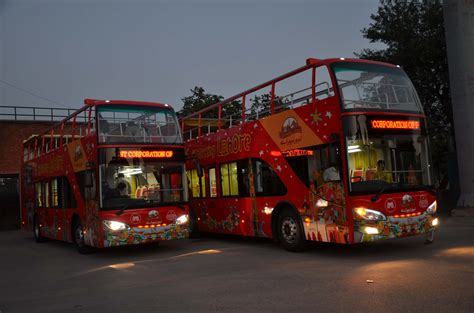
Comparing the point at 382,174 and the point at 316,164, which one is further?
the point at 316,164

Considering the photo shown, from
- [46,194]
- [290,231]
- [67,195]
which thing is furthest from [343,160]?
[46,194]

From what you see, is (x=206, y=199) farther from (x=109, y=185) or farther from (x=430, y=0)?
(x=430, y=0)

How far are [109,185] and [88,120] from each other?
6.44 ft

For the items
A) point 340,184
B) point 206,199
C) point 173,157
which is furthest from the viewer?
point 206,199

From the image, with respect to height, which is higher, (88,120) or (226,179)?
(88,120)

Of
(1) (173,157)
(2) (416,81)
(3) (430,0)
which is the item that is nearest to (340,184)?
(1) (173,157)

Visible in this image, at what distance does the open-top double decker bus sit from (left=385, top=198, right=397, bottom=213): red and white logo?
0.02 m

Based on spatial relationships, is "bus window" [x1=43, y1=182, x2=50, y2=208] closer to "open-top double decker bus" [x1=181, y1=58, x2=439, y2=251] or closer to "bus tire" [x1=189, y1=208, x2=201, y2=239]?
"bus tire" [x1=189, y1=208, x2=201, y2=239]

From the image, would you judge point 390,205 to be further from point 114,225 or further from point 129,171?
point 114,225

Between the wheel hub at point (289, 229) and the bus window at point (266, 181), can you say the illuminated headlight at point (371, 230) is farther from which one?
the bus window at point (266, 181)

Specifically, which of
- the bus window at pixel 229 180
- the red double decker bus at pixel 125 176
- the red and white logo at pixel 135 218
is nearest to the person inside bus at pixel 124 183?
the red double decker bus at pixel 125 176

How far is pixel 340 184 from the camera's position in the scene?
31.4 ft

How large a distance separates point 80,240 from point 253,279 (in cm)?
679

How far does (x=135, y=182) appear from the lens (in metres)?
11.6
